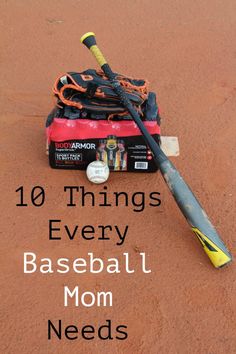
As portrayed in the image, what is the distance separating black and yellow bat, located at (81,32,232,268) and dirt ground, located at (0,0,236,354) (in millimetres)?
125

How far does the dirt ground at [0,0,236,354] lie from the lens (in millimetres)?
3635

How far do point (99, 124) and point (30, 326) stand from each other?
170 cm

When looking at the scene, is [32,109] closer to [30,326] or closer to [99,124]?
[99,124]

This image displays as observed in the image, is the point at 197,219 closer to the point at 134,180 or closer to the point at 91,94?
the point at 134,180

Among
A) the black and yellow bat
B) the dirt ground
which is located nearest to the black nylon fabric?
the black and yellow bat

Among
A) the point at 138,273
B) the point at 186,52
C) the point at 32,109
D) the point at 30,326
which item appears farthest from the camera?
the point at 186,52

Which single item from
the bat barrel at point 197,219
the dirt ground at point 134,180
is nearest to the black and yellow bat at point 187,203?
the bat barrel at point 197,219

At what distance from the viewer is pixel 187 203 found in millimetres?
4113

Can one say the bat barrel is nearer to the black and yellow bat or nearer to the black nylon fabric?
the black and yellow bat

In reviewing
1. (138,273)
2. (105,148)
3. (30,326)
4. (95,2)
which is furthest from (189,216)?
(95,2)

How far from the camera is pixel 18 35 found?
6.34m

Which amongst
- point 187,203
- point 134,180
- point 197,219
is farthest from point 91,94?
point 197,219

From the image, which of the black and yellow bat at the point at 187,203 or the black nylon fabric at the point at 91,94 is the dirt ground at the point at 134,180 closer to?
the black and yellow bat at the point at 187,203

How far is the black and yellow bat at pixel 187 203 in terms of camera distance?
13.0 ft
